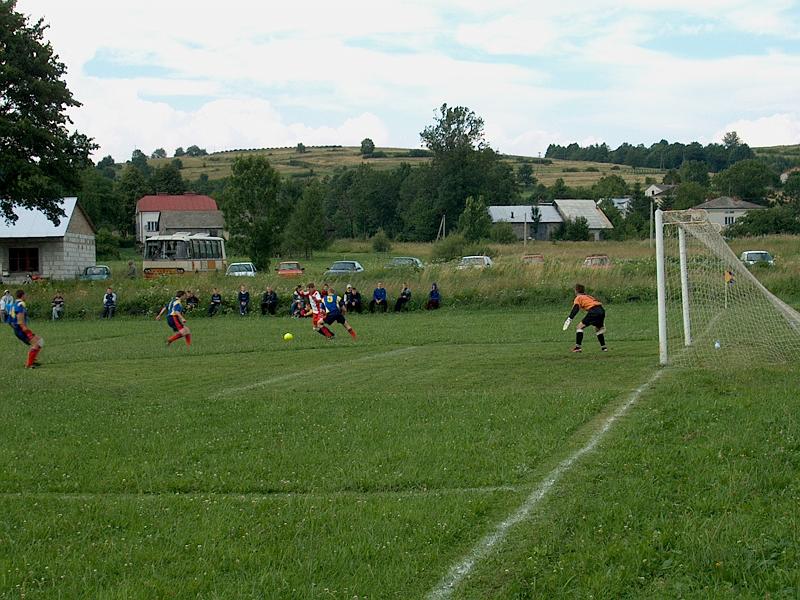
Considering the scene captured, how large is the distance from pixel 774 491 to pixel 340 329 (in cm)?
2103

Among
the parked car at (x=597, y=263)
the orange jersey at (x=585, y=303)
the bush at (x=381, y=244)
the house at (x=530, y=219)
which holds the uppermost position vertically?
the house at (x=530, y=219)

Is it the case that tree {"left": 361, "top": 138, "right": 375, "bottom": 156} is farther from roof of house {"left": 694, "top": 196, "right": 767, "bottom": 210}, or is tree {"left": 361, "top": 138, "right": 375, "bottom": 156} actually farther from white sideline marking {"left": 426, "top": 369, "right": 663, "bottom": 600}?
white sideline marking {"left": 426, "top": 369, "right": 663, "bottom": 600}

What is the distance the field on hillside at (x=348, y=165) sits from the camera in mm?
160000

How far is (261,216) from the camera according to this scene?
180 ft

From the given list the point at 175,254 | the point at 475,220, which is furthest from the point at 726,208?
the point at 175,254

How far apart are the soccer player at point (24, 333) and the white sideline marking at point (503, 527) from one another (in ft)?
46.8

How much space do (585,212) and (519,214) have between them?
28.1 feet

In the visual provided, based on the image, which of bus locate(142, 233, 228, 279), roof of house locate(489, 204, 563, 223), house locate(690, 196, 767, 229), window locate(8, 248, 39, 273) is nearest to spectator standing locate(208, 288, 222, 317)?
bus locate(142, 233, 228, 279)

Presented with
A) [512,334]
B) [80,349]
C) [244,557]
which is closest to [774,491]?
[244,557]

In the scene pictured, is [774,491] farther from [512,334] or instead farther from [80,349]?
[80,349]

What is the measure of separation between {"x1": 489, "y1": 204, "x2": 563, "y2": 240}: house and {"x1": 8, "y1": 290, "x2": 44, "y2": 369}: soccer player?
270 feet

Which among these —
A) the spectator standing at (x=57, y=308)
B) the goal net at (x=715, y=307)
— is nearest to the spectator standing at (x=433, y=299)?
the spectator standing at (x=57, y=308)

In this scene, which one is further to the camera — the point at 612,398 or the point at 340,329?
the point at 340,329

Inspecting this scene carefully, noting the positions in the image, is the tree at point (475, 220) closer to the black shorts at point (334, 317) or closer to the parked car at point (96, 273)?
the parked car at point (96, 273)
